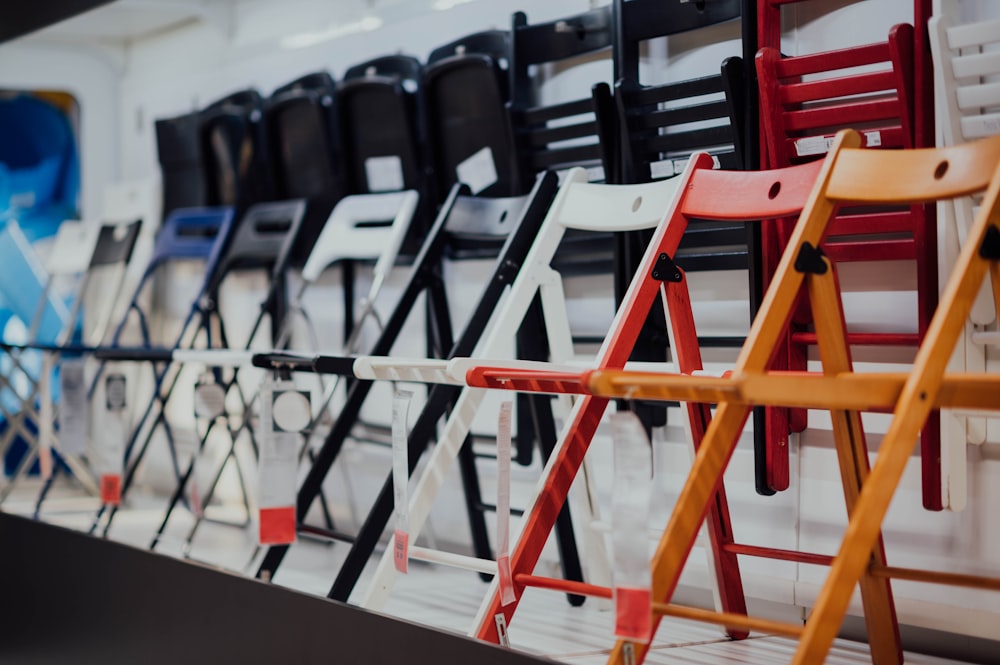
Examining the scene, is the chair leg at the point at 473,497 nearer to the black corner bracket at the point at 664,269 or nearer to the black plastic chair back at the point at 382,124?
the black plastic chair back at the point at 382,124

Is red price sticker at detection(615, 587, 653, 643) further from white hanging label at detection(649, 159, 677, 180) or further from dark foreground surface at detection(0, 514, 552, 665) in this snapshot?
white hanging label at detection(649, 159, 677, 180)

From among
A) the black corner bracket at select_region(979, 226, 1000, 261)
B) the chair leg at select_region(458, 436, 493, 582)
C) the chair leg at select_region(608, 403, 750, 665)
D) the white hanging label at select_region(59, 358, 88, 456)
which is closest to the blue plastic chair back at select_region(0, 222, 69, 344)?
the white hanging label at select_region(59, 358, 88, 456)

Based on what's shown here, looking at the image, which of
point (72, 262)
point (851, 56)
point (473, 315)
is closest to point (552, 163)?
point (473, 315)

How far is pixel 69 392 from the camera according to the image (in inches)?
130

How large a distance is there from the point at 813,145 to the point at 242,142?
2526 millimetres

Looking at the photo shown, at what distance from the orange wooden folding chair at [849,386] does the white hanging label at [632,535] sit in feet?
0.22

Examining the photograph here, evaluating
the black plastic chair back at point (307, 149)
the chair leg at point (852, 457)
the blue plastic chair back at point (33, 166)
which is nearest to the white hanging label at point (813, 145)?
the chair leg at point (852, 457)

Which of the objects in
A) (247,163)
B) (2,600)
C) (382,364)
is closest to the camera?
(382,364)

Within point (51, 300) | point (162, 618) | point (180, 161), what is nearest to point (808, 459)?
point (162, 618)

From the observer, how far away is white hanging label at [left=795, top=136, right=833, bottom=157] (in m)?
2.29

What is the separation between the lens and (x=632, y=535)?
5.13 ft

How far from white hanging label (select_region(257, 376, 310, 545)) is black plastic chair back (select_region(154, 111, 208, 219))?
7.45 ft

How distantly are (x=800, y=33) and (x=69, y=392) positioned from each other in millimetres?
2343

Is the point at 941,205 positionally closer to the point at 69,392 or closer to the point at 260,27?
the point at 69,392
